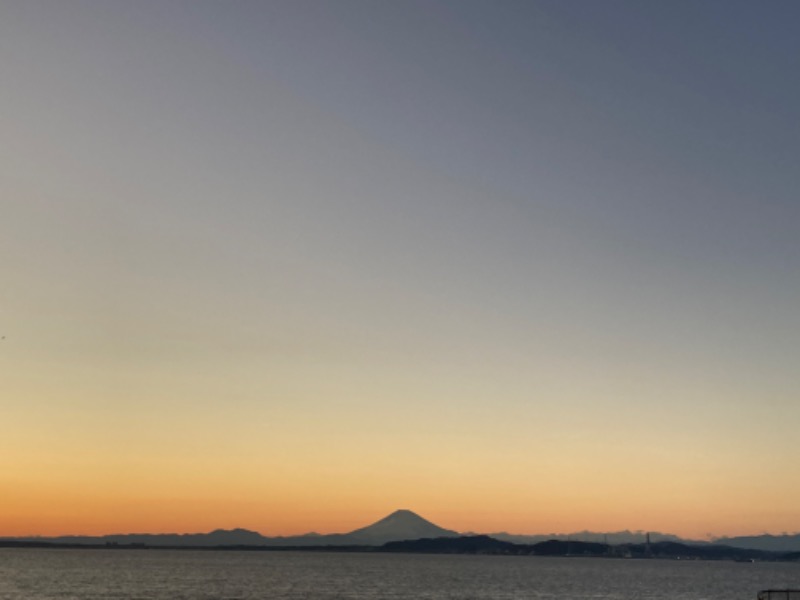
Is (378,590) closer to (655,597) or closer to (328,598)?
(328,598)

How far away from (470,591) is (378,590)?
20954mm

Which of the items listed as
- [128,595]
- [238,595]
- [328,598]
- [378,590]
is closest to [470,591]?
[378,590]

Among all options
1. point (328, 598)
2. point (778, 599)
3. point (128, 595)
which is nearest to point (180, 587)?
point (128, 595)

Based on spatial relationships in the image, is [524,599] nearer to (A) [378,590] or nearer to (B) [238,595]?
(A) [378,590]

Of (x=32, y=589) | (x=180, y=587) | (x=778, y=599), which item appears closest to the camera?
(x=778, y=599)

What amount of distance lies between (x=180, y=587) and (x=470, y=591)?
2574 inches

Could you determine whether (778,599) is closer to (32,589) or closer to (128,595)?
(128,595)

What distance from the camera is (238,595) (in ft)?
565

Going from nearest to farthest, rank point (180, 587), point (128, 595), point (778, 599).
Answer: point (778, 599) → point (128, 595) → point (180, 587)

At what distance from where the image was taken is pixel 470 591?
199750mm

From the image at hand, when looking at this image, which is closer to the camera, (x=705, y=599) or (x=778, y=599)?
(x=778, y=599)

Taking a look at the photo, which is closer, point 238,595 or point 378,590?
point 238,595

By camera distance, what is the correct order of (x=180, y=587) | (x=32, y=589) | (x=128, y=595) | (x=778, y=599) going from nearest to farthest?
(x=778, y=599) < (x=128, y=595) < (x=32, y=589) < (x=180, y=587)

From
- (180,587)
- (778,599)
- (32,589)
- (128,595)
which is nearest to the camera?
(778,599)
